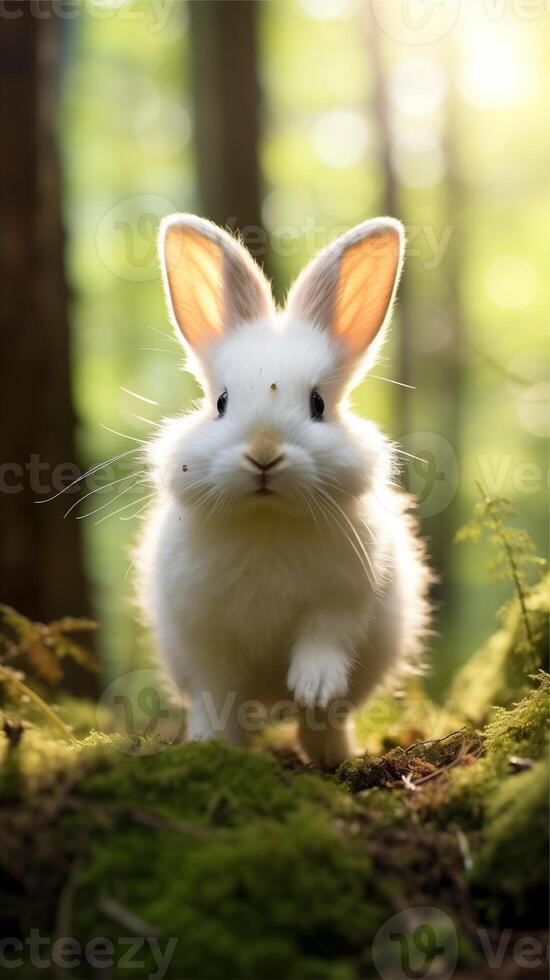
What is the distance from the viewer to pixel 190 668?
3758 mm

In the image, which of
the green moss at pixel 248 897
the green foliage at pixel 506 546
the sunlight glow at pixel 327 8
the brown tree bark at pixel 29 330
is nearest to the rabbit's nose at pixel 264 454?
the green foliage at pixel 506 546

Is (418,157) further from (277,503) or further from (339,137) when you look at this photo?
(277,503)

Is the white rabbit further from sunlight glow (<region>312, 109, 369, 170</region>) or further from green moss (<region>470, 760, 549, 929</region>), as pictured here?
sunlight glow (<region>312, 109, 369, 170</region>)

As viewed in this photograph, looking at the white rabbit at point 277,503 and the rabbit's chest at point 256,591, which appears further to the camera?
the rabbit's chest at point 256,591

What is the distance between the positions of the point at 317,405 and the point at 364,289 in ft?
2.09

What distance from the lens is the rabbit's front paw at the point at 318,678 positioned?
3.18m

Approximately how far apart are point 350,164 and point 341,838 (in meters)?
14.7

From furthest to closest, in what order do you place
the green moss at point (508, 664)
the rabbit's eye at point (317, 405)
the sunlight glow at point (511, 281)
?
the sunlight glow at point (511, 281) → the green moss at point (508, 664) → the rabbit's eye at point (317, 405)

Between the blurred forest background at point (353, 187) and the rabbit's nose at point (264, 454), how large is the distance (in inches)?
176

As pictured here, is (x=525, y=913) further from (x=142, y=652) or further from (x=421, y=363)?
(x=421, y=363)

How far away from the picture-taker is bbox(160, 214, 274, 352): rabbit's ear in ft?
12.3

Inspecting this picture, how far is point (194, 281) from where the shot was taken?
3842 millimetres

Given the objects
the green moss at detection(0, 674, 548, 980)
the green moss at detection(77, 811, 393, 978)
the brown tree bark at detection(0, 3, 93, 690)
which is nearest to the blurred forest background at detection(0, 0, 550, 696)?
the brown tree bark at detection(0, 3, 93, 690)

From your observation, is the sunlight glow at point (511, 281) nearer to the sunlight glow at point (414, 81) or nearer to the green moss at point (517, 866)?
the sunlight glow at point (414, 81)
